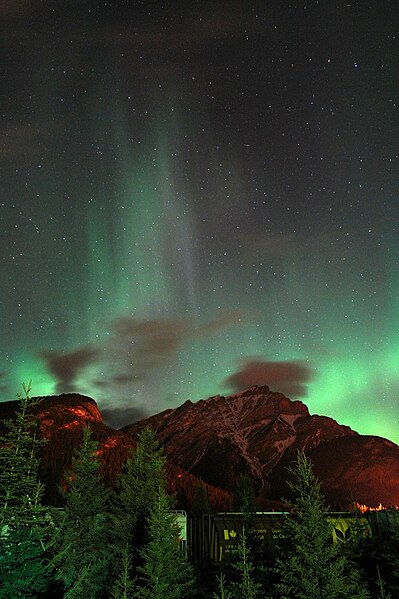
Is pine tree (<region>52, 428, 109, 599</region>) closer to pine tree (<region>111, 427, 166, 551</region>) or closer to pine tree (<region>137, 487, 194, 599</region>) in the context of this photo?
pine tree (<region>111, 427, 166, 551</region>)

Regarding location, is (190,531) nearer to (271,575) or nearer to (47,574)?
(271,575)

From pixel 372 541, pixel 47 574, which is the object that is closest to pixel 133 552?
pixel 47 574

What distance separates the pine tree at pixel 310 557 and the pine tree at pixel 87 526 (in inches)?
666

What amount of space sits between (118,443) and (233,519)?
286 feet

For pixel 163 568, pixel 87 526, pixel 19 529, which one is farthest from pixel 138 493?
pixel 19 529

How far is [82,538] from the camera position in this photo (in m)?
39.3

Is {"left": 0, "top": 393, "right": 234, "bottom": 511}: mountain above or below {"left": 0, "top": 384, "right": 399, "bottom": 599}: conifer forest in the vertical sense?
above

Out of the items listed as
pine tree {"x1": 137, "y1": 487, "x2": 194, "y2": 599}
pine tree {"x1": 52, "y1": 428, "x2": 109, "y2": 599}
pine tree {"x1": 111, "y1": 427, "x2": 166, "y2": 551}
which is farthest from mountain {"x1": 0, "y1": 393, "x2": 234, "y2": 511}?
pine tree {"x1": 137, "y1": 487, "x2": 194, "y2": 599}

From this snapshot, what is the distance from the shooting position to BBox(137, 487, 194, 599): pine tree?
25531mm

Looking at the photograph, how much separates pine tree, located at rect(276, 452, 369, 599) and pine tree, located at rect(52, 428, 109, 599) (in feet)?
55.5

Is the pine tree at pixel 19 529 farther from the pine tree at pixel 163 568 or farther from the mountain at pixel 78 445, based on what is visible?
the mountain at pixel 78 445

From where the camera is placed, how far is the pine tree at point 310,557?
1961cm

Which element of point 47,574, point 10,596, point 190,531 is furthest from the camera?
point 190,531

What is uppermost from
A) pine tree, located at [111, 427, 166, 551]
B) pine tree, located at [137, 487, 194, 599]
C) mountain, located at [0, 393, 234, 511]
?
mountain, located at [0, 393, 234, 511]
